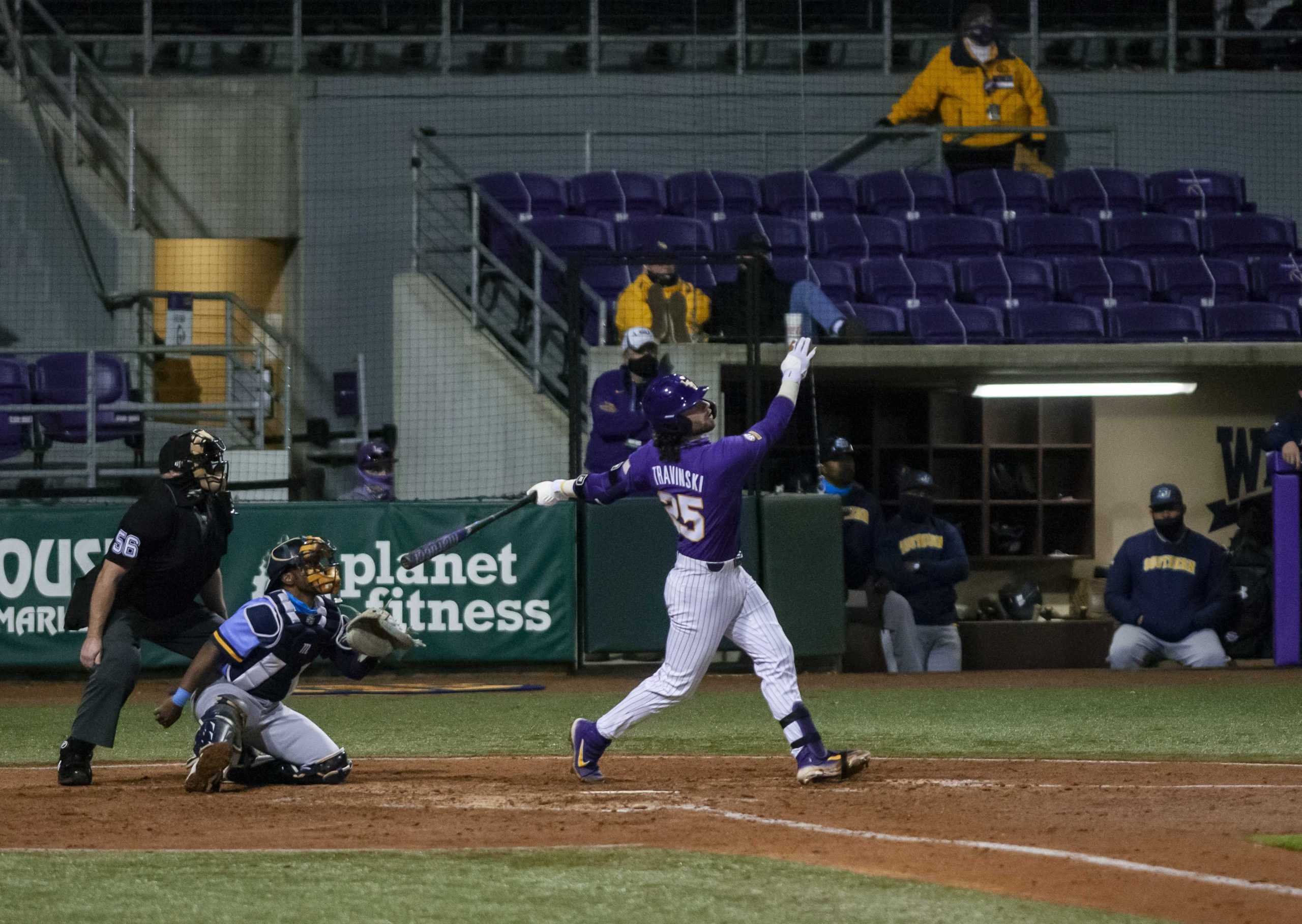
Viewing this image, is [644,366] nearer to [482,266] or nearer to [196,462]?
[482,266]

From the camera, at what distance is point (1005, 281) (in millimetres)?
16297

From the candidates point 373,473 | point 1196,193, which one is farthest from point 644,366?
point 1196,193

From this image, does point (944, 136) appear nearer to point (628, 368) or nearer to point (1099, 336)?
point (1099, 336)

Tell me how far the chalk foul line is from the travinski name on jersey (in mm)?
1392

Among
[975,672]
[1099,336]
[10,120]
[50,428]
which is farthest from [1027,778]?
[10,120]

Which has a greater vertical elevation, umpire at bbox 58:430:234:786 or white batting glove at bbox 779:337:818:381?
white batting glove at bbox 779:337:818:381

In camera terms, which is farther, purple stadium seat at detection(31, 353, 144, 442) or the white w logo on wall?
the white w logo on wall

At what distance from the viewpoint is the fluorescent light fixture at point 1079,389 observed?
1533 cm

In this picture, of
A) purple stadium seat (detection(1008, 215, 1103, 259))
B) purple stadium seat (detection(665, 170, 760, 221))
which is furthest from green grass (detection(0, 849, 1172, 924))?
purple stadium seat (detection(1008, 215, 1103, 259))

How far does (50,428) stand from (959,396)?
8.60 m

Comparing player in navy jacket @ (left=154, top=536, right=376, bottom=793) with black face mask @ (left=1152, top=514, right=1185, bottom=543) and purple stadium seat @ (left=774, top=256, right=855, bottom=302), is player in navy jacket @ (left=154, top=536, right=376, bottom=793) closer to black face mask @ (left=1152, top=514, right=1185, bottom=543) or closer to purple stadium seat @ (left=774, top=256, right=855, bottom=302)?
black face mask @ (left=1152, top=514, right=1185, bottom=543)

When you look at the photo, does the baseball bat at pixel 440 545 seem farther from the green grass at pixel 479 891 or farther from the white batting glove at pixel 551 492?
the green grass at pixel 479 891

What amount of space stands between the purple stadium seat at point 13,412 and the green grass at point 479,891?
1059 cm

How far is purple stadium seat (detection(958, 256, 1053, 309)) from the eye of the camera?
16.3 metres
